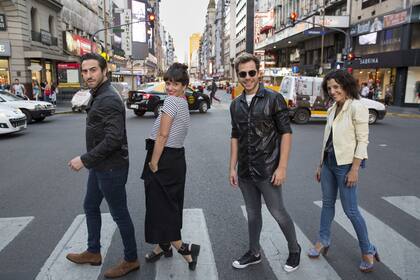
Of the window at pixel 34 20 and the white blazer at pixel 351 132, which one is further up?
the window at pixel 34 20

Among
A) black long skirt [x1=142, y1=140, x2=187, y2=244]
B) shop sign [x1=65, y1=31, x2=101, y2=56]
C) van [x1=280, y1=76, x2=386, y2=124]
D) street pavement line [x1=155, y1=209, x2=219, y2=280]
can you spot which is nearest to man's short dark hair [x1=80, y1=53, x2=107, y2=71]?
black long skirt [x1=142, y1=140, x2=187, y2=244]

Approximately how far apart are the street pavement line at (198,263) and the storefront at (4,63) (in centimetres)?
2600

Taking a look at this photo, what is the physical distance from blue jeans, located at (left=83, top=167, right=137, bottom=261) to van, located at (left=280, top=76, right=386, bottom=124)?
41.7 ft

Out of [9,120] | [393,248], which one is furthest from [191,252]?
[9,120]

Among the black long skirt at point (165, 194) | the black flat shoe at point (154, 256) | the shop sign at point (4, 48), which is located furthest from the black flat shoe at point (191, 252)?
the shop sign at point (4, 48)

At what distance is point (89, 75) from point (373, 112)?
14912 millimetres

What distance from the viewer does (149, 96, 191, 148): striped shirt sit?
3285mm

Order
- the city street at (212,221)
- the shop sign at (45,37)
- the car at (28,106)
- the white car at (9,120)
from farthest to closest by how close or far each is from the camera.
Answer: the shop sign at (45,37) < the car at (28,106) < the white car at (9,120) < the city street at (212,221)

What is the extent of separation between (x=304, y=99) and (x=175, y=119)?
13036mm

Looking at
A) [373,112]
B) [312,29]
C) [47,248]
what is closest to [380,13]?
[312,29]

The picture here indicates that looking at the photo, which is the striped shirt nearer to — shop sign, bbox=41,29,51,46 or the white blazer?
the white blazer

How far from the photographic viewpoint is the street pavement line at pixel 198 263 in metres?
3.46

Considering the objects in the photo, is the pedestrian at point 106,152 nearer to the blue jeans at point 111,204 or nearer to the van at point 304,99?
the blue jeans at point 111,204

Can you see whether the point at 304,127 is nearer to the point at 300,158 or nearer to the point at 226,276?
the point at 300,158
